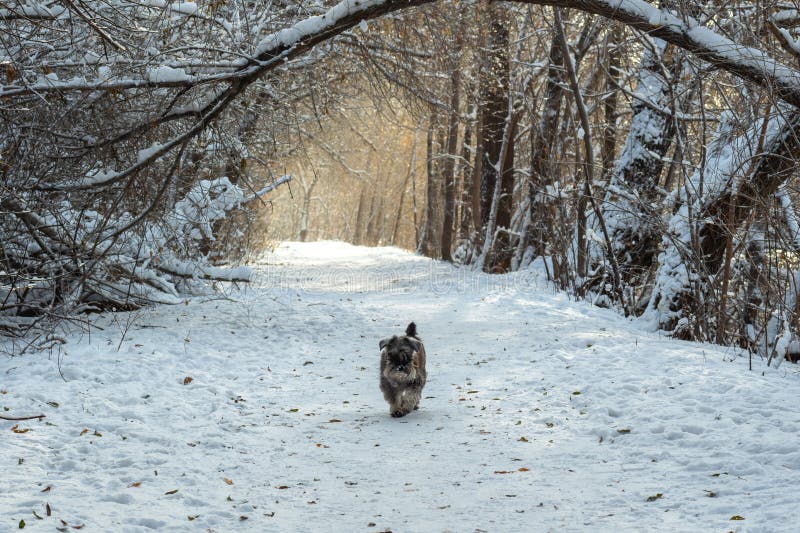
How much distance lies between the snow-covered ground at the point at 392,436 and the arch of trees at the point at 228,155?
1164mm

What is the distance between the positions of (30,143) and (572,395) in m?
7.04

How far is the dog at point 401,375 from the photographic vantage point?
796cm

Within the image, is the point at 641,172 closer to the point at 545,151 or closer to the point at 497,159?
the point at 545,151

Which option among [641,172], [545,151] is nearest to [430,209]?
[545,151]

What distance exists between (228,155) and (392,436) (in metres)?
5.29

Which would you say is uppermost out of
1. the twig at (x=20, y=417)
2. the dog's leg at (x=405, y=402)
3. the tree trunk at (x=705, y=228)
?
the tree trunk at (x=705, y=228)

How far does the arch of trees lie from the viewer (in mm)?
8227

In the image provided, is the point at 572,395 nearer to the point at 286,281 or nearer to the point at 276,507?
the point at 276,507

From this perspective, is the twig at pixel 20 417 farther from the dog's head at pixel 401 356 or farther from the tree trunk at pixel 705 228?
the tree trunk at pixel 705 228

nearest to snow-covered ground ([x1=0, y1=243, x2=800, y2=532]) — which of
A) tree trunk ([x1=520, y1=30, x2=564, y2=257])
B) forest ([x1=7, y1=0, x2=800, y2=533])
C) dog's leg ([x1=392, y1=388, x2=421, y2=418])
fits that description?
forest ([x1=7, y1=0, x2=800, y2=533])

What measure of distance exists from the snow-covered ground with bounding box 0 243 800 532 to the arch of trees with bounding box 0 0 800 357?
1.16 meters

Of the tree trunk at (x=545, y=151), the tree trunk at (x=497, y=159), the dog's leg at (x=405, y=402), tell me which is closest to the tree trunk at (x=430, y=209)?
the tree trunk at (x=497, y=159)

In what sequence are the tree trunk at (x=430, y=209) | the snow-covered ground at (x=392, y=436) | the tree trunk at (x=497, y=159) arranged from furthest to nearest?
the tree trunk at (x=430, y=209)
the tree trunk at (x=497, y=159)
the snow-covered ground at (x=392, y=436)

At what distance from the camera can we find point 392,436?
Result: 24.2ft
